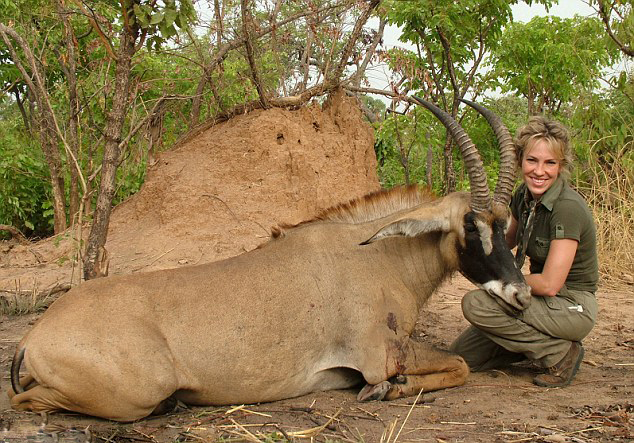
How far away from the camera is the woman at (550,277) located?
5492 mm

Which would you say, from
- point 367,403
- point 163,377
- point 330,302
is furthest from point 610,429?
point 163,377

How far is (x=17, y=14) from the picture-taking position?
11406 mm

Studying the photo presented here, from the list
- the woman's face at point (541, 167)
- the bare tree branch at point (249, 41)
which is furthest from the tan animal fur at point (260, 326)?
the bare tree branch at point (249, 41)

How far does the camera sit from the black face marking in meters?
5.43

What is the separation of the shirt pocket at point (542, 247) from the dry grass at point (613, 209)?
4.16 meters

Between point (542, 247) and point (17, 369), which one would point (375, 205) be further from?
point (17, 369)

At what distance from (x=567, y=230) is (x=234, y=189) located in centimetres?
492

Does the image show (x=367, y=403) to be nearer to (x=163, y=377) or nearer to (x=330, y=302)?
(x=330, y=302)

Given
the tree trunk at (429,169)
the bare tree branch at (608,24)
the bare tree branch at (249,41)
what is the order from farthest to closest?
the tree trunk at (429,169), the bare tree branch at (608,24), the bare tree branch at (249,41)

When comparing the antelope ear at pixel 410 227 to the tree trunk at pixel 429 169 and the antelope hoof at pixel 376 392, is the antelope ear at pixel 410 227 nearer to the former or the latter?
the antelope hoof at pixel 376 392

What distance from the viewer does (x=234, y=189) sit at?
30.5ft

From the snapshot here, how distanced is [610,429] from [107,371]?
10.8 ft

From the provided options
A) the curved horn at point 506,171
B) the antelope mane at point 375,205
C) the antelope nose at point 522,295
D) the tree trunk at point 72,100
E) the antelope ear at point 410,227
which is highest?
the tree trunk at point 72,100

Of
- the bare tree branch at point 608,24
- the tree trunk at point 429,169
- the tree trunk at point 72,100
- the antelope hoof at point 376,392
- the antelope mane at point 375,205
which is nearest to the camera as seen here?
the antelope hoof at point 376,392
